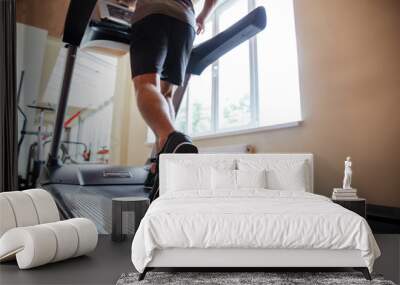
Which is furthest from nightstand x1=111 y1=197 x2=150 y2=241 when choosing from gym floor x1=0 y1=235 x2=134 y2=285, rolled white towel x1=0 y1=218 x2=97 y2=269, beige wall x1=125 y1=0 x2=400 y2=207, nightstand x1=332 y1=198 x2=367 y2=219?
nightstand x1=332 y1=198 x2=367 y2=219

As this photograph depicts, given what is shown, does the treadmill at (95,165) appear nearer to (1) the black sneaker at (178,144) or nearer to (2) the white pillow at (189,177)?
(1) the black sneaker at (178,144)

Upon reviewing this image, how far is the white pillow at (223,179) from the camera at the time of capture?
3.29 metres

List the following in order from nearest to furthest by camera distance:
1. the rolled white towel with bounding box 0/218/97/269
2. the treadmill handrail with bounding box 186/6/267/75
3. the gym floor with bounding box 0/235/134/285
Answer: the gym floor with bounding box 0/235/134/285, the rolled white towel with bounding box 0/218/97/269, the treadmill handrail with bounding box 186/6/267/75

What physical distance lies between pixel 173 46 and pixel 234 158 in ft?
4.10

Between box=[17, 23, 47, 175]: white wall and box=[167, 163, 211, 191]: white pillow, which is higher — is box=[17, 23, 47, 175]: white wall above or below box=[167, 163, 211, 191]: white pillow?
above

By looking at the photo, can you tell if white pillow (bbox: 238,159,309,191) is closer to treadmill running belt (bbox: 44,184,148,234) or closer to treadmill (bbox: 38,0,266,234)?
treadmill (bbox: 38,0,266,234)

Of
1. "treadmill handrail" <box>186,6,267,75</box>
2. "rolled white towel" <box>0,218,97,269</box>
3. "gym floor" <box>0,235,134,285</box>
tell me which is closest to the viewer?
"gym floor" <box>0,235,134,285</box>

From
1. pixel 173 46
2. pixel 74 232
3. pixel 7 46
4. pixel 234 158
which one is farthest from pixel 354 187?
pixel 7 46

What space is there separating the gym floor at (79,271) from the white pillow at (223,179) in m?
0.93

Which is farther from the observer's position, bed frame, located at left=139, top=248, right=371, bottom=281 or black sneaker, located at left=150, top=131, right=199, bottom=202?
black sneaker, located at left=150, top=131, right=199, bottom=202

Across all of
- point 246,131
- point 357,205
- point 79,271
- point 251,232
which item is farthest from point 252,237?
point 246,131

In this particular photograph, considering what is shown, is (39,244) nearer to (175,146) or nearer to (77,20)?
(175,146)

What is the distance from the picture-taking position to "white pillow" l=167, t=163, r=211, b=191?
3359 millimetres

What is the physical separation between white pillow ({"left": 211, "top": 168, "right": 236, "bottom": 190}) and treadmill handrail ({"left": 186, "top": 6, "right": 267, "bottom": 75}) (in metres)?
1.12
